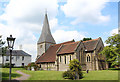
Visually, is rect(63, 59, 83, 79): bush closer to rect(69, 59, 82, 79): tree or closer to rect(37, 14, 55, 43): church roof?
rect(69, 59, 82, 79): tree

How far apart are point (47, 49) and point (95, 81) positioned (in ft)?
134

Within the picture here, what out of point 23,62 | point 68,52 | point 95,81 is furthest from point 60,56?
point 23,62

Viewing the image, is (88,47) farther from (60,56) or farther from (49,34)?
(49,34)

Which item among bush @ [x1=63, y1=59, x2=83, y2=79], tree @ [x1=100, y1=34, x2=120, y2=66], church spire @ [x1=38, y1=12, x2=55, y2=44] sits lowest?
bush @ [x1=63, y1=59, x2=83, y2=79]

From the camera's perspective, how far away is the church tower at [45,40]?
198ft

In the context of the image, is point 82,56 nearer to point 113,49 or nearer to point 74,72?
point 113,49

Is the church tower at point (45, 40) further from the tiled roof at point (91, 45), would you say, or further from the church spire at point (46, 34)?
the tiled roof at point (91, 45)

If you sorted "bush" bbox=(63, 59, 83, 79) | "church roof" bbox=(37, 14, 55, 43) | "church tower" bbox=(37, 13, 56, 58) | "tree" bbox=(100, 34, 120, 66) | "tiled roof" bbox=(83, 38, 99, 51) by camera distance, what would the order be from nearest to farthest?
"bush" bbox=(63, 59, 83, 79) < "tree" bbox=(100, 34, 120, 66) < "tiled roof" bbox=(83, 38, 99, 51) < "church tower" bbox=(37, 13, 56, 58) < "church roof" bbox=(37, 14, 55, 43)

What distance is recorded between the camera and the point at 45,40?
60.2m

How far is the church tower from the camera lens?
198 feet

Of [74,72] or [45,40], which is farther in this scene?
[45,40]

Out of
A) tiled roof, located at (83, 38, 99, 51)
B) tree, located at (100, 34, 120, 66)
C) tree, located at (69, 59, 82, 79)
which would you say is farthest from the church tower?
tree, located at (69, 59, 82, 79)

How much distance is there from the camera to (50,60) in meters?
48.3

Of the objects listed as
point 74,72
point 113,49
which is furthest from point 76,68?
point 113,49
